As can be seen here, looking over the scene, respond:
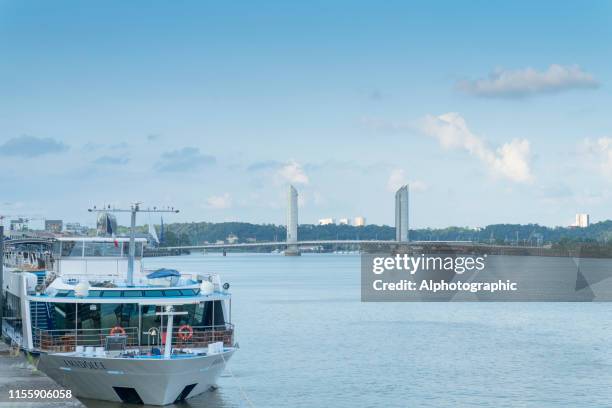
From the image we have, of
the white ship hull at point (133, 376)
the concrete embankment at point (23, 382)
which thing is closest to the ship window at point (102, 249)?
the concrete embankment at point (23, 382)

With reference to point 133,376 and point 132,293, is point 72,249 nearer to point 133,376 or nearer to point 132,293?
point 132,293

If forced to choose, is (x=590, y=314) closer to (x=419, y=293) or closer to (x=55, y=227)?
(x=419, y=293)

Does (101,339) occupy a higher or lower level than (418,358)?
higher

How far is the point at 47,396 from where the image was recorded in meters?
26.6

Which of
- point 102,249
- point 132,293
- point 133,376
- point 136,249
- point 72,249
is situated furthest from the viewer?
point 136,249

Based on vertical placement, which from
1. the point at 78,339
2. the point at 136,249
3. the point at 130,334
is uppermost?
the point at 136,249

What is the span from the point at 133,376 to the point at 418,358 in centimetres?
1962

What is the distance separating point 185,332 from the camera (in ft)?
103

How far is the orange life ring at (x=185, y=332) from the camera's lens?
31.3m

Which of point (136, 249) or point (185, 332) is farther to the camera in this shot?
point (136, 249)

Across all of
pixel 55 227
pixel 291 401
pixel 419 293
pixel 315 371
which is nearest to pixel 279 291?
pixel 419 293

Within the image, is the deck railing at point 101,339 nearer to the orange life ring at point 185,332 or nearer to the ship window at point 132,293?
the orange life ring at point 185,332

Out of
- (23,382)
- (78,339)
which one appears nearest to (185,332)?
(78,339)

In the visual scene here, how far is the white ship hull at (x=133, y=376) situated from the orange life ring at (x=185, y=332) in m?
1.10
